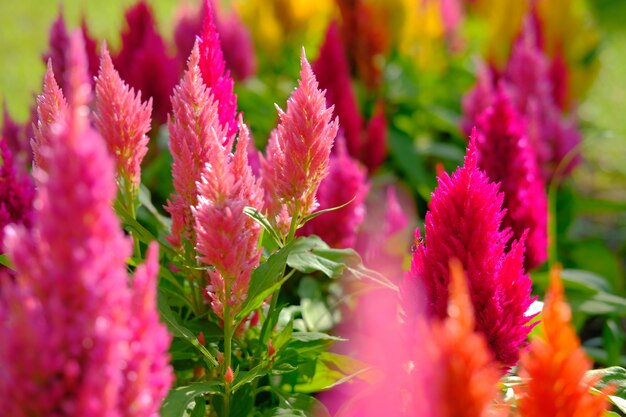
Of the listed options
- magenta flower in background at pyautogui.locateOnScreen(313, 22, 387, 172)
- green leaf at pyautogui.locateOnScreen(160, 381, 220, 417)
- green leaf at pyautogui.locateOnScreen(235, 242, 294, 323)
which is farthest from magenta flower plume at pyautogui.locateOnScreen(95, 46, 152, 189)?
magenta flower in background at pyautogui.locateOnScreen(313, 22, 387, 172)

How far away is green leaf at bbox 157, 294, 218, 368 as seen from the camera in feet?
4.78

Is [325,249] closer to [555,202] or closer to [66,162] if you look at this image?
[66,162]

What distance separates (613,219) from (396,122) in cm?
120

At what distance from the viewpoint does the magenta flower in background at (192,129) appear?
1.45m

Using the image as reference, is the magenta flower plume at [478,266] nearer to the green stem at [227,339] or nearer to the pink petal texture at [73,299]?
the green stem at [227,339]

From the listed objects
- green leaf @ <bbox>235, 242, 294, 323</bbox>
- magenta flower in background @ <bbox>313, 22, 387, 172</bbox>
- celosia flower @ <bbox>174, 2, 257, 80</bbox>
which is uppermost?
celosia flower @ <bbox>174, 2, 257, 80</bbox>

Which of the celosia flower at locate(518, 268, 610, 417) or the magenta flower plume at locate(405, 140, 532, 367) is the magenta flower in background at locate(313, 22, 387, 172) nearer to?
the magenta flower plume at locate(405, 140, 532, 367)

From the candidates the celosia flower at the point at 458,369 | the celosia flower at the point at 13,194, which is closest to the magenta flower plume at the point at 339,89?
the celosia flower at the point at 13,194

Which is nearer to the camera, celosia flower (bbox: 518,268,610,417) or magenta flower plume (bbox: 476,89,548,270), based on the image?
celosia flower (bbox: 518,268,610,417)

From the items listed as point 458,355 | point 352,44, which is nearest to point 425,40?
point 352,44

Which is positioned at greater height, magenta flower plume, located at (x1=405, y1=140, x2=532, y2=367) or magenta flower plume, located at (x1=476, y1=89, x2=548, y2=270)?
magenta flower plume, located at (x1=476, y1=89, x2=548, y2=270)

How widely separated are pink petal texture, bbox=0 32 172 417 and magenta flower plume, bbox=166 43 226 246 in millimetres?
506

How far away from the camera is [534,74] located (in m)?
3.38

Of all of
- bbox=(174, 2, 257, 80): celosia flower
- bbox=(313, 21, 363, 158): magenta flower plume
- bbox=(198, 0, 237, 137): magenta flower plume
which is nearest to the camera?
bbox=(198, 0, 237, 137): magenta flower plume
